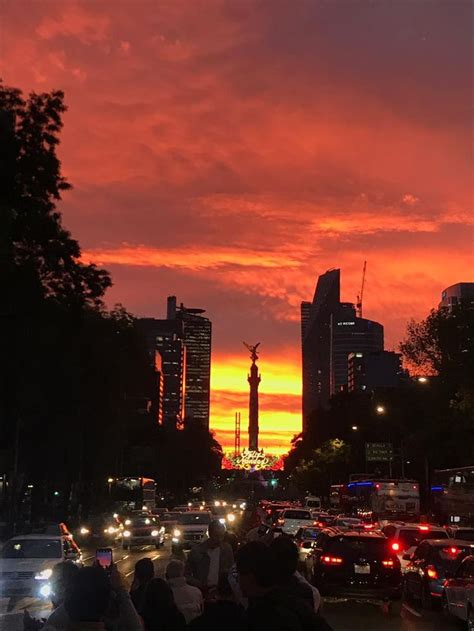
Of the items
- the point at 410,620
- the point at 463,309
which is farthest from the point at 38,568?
the point at 463,309

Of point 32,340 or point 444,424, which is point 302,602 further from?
point 444,424

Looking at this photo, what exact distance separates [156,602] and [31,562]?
1298 cm

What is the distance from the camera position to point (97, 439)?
194 feet

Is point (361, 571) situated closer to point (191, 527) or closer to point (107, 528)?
point (191, 527)

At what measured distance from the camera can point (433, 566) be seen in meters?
18.3

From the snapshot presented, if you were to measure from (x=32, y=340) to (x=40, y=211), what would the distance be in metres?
6.96

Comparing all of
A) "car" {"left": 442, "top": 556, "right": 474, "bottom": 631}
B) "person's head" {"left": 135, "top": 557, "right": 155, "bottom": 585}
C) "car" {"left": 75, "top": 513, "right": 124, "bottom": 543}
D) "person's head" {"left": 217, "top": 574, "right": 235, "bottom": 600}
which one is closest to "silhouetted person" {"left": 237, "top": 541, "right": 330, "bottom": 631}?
"person's head" {"left": 217, "top": 574, "right": 235, "bottom": 600}

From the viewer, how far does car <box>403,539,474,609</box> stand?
18156 mm

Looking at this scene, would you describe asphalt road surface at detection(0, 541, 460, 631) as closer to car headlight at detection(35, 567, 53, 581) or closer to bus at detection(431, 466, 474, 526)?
car headlight at detection(35, 567, 53, 581)

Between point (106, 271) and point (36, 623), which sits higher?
point (106, 271)

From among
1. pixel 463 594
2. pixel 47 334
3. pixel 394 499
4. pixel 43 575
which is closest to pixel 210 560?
pixel 463 594

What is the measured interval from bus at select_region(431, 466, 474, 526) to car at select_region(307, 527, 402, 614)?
29.4 m

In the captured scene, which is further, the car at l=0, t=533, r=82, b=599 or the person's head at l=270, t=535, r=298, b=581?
the car at l=0, t=533, r=82, b=599

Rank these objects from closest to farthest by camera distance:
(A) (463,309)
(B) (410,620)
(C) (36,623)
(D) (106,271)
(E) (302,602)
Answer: (E) (302,602) < (C) (36,623) < (B) (410,620) < (D) (106,271) < (A) (463,309)
